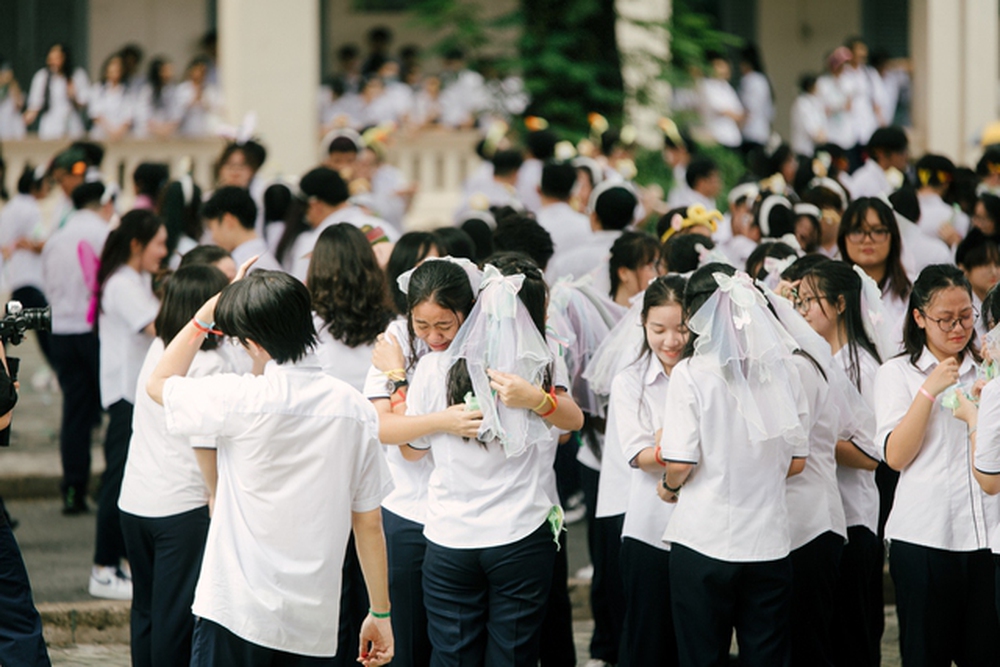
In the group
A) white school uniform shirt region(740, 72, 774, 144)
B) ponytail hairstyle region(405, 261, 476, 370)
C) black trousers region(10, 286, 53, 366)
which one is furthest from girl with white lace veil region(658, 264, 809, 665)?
white school uniform shirt region(740, 72, 774, 144)

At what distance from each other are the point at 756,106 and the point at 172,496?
1228cm

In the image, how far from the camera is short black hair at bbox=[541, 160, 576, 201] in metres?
8.83

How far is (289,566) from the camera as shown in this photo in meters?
4.05

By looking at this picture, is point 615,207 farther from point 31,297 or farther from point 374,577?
point 31,297

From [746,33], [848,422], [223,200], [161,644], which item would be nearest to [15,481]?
[223,200]

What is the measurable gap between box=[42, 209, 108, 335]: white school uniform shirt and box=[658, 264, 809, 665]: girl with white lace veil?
498 centimetres

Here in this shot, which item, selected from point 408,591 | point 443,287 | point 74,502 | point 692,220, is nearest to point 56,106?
point 74,502

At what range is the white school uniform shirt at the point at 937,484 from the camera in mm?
4934

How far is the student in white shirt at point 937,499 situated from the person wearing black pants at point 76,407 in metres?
5.12

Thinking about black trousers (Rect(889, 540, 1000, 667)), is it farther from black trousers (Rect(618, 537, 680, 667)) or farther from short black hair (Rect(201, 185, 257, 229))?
short black hair (Rect(201, 185, 257, 229))

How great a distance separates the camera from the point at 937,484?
195 inches

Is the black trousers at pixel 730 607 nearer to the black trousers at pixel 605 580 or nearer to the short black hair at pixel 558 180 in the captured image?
the black trousers at pixel 605 580

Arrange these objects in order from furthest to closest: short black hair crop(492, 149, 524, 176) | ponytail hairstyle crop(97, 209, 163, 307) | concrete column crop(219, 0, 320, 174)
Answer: concrete column crop(219, 0, 320, 174)
short black hair crop(492, 149, 524, 176)
ponytail hairstyle crop(97, 209, 163, 307)

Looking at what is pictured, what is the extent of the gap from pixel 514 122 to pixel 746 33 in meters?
7.45
